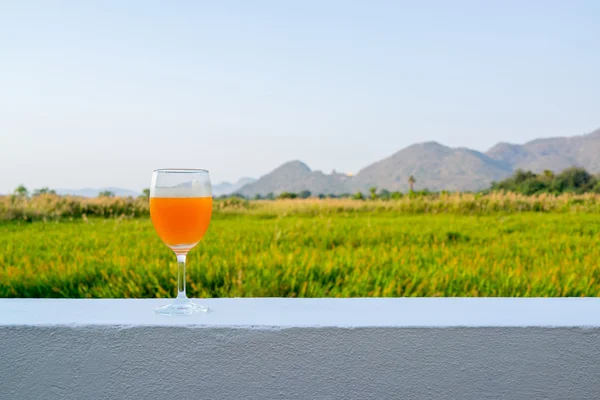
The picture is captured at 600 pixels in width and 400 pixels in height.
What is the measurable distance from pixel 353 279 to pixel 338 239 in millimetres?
2557

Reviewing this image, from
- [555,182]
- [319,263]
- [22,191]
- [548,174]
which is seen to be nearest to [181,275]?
[319,263]

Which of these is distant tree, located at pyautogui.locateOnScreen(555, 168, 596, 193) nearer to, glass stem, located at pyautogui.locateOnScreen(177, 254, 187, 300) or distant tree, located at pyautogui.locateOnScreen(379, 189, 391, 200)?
distant tree, located at pyautogui.locateOnScreen(379, 189, 391, 200)

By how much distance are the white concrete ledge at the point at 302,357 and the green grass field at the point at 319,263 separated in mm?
1626

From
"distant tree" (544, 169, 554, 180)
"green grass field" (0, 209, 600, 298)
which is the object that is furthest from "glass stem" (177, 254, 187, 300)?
"distant tree" (544, 169, 554, 180)

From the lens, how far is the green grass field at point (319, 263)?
3.62 metres

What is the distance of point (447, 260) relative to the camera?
15.8 feet

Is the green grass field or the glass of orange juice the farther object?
the green grass field

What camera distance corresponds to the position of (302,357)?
4.96 feet

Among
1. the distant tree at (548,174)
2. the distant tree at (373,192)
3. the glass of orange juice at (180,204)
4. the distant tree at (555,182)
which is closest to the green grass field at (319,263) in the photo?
the glass of orange juice at (180,204)

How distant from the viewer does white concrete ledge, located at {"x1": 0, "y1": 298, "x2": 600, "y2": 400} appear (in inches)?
59.2

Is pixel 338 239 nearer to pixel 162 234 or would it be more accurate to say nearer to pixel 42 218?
pixel 162 234

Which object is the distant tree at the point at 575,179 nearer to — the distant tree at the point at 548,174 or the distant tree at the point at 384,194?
the distant tree at the point at 548,174

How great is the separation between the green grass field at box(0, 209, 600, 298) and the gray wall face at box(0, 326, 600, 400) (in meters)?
1.63

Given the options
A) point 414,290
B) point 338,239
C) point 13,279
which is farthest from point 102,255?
point 414,290
